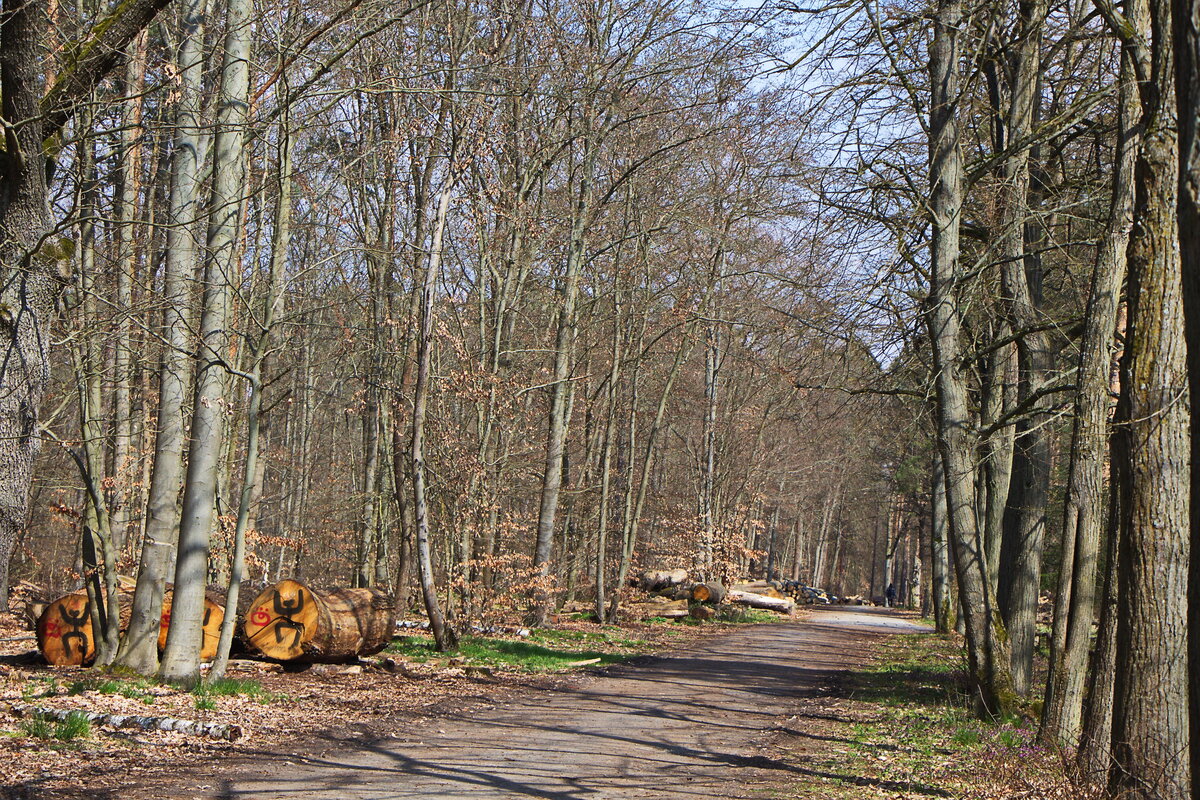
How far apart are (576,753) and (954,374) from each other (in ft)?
19.3

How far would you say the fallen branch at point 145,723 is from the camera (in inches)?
302

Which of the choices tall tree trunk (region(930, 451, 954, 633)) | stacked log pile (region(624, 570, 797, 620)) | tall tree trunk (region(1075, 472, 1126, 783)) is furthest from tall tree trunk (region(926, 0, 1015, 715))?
stacked log pile (region(624, 570, 797, 620))

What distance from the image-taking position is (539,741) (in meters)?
8.52

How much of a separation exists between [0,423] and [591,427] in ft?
68.9

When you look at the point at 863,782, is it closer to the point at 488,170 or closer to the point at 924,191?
the point at 924,191

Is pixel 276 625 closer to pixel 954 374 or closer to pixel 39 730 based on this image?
pixel 39 730

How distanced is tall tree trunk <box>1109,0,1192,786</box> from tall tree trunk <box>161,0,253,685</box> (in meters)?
7.99

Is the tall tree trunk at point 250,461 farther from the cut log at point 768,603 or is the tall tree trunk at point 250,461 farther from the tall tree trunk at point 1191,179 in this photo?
the cut log at point 768,603

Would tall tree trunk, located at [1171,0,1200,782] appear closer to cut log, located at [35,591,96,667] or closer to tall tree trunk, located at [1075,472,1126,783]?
tall tree trunk, located at [1075,472,1126,783]

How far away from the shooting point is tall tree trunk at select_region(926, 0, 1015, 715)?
10383mm

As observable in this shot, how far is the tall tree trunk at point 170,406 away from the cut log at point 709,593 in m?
19.8

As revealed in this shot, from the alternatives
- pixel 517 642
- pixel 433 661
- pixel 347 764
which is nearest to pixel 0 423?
pixel 347 764

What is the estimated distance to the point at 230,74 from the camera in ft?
32.8

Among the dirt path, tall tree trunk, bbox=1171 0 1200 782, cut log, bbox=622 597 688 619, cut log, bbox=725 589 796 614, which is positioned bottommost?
cut log, bbox=725 589 796 614
